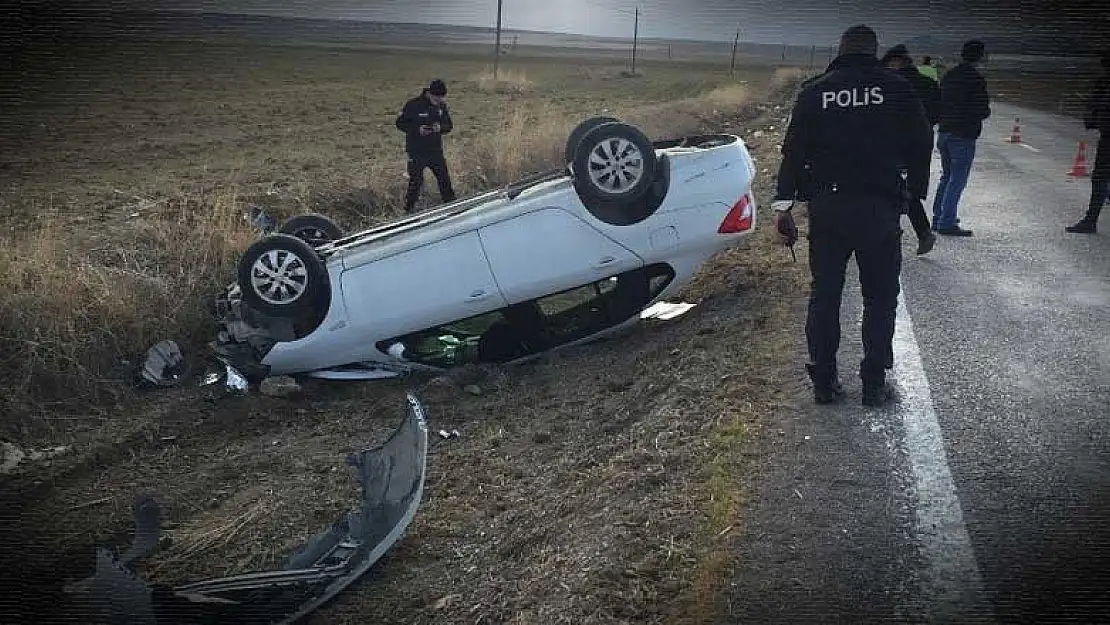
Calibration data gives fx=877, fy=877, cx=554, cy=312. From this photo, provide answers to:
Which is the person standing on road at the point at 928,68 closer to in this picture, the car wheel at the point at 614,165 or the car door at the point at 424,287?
the car wheel at the point at 614,165

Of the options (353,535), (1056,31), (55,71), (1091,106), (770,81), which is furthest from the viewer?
(770,81)

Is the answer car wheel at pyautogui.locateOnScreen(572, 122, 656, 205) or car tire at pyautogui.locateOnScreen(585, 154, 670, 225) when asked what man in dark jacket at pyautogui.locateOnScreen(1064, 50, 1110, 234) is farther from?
car wheel at pyautogui.locateOnScreen(572, 122, 656, 205)

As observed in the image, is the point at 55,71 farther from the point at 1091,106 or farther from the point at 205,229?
the point at 1091,106

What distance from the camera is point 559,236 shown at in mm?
5766

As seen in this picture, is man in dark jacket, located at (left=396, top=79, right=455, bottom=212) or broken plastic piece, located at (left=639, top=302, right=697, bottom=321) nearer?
broken plastic piece, located at (left=639, top=302, right=697, bottom=321)

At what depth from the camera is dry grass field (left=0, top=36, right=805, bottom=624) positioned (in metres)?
3.29

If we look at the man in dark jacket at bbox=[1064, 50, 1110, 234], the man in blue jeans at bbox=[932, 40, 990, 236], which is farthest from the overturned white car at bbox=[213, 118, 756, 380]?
the man in dark jacket at bbox=[1064, 50, 1110, 234]

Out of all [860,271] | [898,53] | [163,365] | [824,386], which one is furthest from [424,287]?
[898,53]

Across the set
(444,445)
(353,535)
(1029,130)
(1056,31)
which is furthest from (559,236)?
(1029,130)

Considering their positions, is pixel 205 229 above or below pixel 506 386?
above

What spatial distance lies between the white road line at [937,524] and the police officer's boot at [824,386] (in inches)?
11.5

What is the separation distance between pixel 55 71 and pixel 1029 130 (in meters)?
20.9

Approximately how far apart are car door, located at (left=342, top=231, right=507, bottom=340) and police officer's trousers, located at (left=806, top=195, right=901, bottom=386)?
8.11 feet

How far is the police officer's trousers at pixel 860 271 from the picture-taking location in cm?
371
